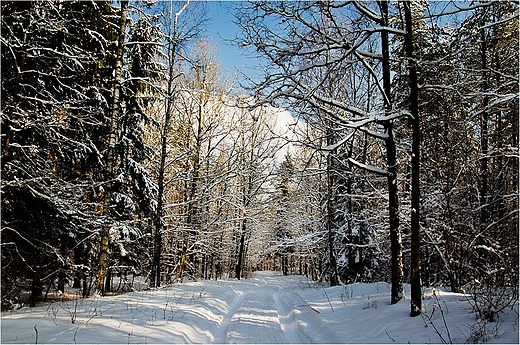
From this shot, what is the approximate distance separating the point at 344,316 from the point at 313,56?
591cm

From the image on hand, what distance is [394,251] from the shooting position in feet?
24.3

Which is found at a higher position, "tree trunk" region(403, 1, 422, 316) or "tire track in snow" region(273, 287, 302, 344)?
"tree trunk" region(403, 1, 422, 316)

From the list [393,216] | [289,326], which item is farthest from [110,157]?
[393,216]

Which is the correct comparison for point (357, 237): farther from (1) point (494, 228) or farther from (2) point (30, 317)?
(2) point (30, 317)

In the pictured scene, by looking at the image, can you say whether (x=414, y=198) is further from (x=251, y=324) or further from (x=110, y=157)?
(x=110, y=157)

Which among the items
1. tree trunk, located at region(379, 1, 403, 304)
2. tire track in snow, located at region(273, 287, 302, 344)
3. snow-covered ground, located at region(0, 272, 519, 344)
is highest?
tree trunk, located at region(379, 1, 403, 304)

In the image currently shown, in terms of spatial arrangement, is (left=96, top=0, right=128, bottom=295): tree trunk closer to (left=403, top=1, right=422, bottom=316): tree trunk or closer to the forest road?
the forest road

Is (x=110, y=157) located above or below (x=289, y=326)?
above

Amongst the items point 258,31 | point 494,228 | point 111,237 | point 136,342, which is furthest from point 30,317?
point 494,228

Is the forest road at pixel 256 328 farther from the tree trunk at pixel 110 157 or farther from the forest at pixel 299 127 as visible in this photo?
the tree trunk at pixel 110 157

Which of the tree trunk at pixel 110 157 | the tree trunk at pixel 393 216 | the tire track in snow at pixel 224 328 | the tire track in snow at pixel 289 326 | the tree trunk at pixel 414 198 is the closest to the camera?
the tree trunk at pixel 414 198

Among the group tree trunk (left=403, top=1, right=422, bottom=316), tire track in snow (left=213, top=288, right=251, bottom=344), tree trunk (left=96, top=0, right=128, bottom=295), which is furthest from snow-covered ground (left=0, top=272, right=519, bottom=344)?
tree trunk (left=96, top=0, right=128, bottom=295)

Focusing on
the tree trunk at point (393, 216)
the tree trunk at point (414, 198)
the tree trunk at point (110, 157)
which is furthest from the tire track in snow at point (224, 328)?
the tree trunk at point (110, 157)

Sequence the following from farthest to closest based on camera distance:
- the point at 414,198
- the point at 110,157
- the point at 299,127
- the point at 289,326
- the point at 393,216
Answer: the point at 110,157
the point at 299,127
the point at 289,326
the point at 393,216
the point at 414,198
